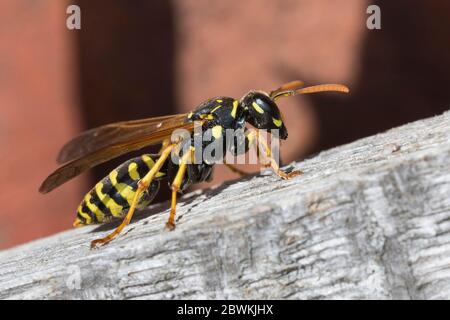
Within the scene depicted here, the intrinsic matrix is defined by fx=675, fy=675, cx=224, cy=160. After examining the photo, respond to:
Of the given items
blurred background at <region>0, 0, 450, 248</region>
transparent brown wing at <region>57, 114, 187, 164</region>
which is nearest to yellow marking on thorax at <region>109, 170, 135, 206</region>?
transparent brown wing at <region>57, 114, 187, 164</region>

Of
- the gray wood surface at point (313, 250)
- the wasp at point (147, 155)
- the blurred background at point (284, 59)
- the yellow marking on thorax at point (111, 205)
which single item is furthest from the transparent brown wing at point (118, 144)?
the blurred background at point (284, 59)

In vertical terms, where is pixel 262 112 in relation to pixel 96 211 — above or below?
above

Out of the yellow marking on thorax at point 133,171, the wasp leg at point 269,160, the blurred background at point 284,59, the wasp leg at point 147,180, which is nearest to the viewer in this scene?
the wasp leg at point 269,160

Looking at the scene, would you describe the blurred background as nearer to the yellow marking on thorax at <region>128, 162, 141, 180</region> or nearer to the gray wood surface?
the yellow marking on thorax at <region>128, 162, 141, 180</region>

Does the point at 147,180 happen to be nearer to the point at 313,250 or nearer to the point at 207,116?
the point at 207,116

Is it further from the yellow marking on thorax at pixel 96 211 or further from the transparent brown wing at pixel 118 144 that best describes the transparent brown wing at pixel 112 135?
the yellow marking on thorax at pixel 96 211

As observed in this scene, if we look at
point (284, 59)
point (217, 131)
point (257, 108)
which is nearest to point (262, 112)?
point (257, 108)

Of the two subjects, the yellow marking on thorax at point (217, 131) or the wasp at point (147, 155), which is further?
the yellow marking on thorax at point (217, 131)

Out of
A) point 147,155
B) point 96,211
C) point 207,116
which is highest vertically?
point 207,116
